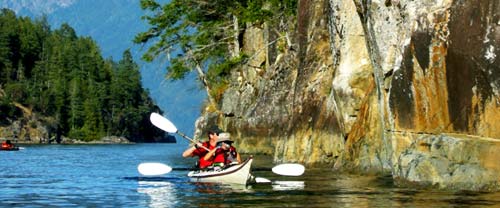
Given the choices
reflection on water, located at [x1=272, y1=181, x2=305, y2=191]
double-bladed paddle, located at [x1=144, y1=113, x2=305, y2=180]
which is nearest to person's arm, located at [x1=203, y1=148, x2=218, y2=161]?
double-bladed paddle, located at [x1=144, y1=113, x2=305, y2=180]

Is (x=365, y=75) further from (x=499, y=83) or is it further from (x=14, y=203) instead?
(x=14, y=203)

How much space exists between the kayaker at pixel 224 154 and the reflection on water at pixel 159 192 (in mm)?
1401

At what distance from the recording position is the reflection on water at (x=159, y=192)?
23672 millimetres

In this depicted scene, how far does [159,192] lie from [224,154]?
3230mm

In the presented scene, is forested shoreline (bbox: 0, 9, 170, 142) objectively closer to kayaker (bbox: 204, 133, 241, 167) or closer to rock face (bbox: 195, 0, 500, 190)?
rock face (bbox: 195, 0, 500, 190)

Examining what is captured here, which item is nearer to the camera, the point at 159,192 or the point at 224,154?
the point at 159,192

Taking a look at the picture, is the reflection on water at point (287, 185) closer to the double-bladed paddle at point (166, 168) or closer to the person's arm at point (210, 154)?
the double-bladed paddle at point (166, 168)

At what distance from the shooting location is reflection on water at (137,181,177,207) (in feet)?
77.7

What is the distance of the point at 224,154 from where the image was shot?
29.9m

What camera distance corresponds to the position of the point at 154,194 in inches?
1040

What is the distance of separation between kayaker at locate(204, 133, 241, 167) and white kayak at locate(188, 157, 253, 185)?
1.42 ft

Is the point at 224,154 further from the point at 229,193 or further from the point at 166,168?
the point at 229,193

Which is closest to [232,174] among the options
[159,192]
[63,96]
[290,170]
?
[159,192]

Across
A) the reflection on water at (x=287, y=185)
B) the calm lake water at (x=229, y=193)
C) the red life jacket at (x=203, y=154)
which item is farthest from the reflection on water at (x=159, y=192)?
the reflection on water at (x=287, y=185)
